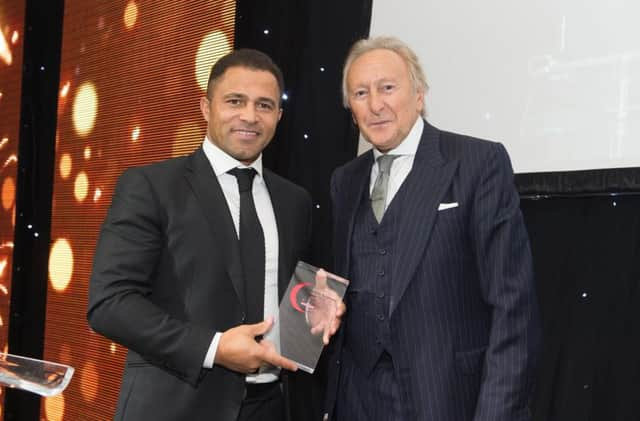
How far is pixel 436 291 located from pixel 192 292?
63 centimetres

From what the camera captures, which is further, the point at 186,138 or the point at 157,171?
the point at 186,138

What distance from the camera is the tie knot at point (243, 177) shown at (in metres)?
1.93

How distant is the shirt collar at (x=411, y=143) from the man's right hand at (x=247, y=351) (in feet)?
1.85

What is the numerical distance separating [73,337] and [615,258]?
3.34 meters

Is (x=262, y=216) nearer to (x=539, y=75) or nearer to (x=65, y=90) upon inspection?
(x=539, y=75)

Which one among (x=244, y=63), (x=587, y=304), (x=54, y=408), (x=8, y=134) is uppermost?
(x=244, y=63)

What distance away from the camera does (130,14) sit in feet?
13.4

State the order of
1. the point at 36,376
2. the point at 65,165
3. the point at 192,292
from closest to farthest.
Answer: the point at 36,376 < the point at 192,292 < the point at 65,165

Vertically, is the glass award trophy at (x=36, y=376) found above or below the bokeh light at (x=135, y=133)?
below

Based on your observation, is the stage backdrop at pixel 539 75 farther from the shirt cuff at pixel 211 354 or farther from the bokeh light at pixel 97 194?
the bokeh light at pixel 97 194

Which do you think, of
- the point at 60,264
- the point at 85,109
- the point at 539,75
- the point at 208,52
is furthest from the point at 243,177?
the point at 60,264

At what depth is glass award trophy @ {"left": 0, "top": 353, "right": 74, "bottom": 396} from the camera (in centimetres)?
90

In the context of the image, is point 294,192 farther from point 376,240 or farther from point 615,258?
point 615,258

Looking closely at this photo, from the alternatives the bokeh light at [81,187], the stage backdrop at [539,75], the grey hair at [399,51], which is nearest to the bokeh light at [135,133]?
the bokeh light at [81,187]
